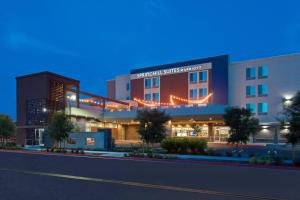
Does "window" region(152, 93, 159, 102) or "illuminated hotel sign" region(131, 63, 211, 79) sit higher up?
→ "illuminated hotel sign" region(131, 63, 211, 79)

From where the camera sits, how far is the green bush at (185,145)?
991 inches

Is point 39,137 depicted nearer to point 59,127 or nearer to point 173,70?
point 59,127

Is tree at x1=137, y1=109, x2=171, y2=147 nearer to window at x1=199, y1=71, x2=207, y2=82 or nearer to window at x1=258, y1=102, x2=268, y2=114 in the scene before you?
window at x1=258, y1=102, x2=268, y2=114

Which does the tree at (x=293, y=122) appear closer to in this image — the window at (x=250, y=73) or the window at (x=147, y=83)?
the window at (x=250, y=73)

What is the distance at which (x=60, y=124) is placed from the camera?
31.3m

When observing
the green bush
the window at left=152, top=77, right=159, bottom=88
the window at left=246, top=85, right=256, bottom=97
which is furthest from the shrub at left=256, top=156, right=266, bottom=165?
the window at left=152, top=77, right=159, bottom=88

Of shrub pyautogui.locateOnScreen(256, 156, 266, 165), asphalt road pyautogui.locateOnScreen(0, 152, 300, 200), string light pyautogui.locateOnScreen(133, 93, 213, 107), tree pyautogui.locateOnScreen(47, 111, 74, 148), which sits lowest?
shrub pyautogui.locateOnScreen(256, 156, 266, 165)

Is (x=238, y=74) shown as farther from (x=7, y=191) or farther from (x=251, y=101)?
(x=7, y=191)

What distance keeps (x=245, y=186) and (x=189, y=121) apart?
38864mm

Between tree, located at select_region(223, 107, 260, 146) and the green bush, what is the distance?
2.74m

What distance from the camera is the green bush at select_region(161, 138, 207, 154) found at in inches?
991

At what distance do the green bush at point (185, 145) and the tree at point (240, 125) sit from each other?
2742mm

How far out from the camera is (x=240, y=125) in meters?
23.2

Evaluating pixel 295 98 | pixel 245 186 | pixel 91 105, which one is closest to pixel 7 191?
pixel 245 186
